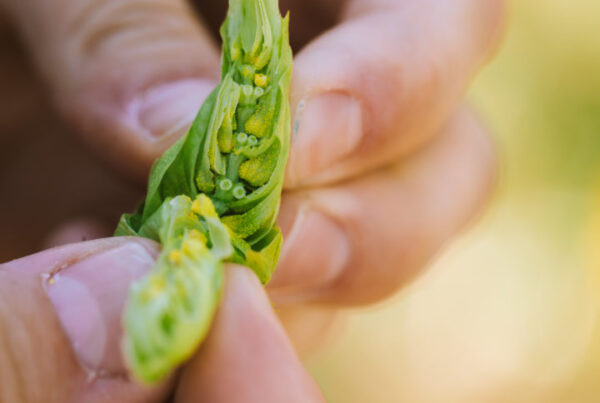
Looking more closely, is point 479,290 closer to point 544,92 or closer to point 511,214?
point 511,214

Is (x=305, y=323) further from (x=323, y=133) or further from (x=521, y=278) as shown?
(x=521, y=278)

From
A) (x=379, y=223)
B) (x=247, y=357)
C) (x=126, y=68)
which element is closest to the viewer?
(x=247, y=357)

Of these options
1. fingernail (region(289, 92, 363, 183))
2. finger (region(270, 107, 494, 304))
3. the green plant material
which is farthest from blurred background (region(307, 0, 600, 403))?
the green plant material

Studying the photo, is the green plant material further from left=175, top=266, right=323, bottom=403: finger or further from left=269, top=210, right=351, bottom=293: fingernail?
left=269, top=210, right=351, bottom=293: fingernail

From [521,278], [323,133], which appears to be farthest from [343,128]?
[521,278]

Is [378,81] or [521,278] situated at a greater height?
[378,81]

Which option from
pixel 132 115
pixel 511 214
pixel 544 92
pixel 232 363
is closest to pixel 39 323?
pixel 232 363
